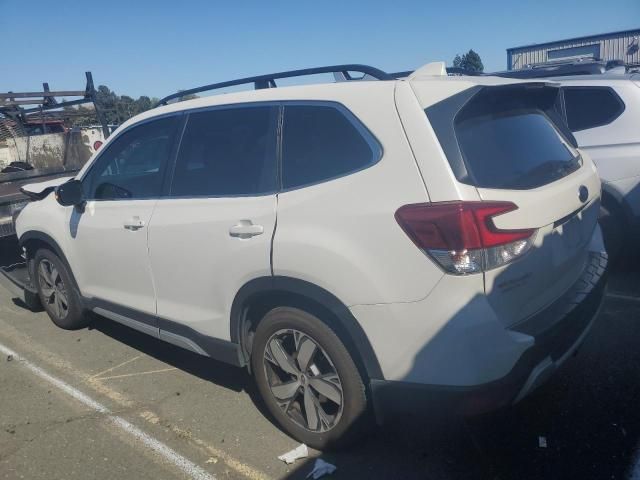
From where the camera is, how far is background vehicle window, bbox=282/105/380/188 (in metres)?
2.60

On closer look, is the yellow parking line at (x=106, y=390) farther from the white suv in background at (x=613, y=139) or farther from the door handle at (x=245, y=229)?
the white suv in background at (x=613, y=139)

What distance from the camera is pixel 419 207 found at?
2318mm

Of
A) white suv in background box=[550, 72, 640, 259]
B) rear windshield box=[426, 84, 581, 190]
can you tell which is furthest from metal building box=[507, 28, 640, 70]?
rear windshield box=[426, 84, 581, 190]

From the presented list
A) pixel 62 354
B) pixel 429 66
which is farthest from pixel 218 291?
pixel 62 354

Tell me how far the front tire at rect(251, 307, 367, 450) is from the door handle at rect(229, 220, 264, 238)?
419 millimetres

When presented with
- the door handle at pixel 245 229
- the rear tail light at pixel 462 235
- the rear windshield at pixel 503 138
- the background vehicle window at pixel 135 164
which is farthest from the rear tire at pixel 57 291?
the rear windshield at pixel 503 138

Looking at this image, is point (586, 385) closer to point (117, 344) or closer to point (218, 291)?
point (218, 291)

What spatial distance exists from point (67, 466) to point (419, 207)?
2340 mm

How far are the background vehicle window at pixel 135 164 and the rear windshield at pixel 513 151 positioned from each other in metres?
1.98

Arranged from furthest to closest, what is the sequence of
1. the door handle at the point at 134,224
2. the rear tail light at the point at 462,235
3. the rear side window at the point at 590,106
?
1. the rear side window at the point at 590,106
2. the door handle at the point at 134,224
3. the rear tail light at the point at 462,235

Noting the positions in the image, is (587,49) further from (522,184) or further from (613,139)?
(522,184)

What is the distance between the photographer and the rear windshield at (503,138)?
7.91ft

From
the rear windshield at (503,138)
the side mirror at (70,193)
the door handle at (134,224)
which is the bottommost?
the door handle at (134,224)

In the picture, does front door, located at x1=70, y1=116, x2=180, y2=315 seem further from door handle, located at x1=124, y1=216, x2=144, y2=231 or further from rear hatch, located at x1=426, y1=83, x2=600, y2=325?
rear hatch, located at x1=426, y1=83, x2=600, y2=325
